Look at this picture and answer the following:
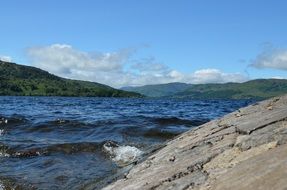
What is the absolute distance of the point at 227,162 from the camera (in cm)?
675

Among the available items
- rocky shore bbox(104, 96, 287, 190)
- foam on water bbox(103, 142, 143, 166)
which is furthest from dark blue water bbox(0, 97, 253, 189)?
rocky shore bbox(104, 96, 287, 190)

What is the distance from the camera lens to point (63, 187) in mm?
12078

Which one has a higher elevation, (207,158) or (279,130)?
(279,130)

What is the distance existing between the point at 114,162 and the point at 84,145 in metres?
3.81

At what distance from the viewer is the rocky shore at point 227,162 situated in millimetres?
5582

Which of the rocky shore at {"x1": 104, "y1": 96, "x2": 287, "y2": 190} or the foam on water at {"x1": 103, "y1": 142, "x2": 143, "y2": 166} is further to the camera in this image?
the foam on water at {"x1": 103, "y1": 142, "x2": 143, "y2": 166}

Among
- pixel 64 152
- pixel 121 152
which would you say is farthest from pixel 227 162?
pixel 64 152

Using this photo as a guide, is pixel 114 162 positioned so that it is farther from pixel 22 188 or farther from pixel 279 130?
pixel 279 130

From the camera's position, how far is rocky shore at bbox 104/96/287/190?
5.58 m

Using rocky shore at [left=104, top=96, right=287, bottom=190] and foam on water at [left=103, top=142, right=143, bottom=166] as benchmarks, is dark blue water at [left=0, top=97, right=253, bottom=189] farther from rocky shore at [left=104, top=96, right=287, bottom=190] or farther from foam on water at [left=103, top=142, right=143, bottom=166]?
rocky shore at [left=104, top=96, right=287, bottom=190]

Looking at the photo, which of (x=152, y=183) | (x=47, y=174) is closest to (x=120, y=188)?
(x=152, y=183)

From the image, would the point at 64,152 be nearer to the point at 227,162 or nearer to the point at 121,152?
the point at 121,152

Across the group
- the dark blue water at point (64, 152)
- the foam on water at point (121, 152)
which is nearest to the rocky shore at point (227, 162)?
the dark blue water at point (64, 152)

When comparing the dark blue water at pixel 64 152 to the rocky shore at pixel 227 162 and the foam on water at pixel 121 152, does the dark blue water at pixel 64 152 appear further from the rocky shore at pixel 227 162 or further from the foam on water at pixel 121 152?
the rocky shore at pixel 227 162
